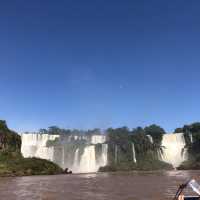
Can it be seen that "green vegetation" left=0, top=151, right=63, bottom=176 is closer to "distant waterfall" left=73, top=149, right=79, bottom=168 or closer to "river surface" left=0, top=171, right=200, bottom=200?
"distant waterfall" left=73, top=149, right=79, bottom=168

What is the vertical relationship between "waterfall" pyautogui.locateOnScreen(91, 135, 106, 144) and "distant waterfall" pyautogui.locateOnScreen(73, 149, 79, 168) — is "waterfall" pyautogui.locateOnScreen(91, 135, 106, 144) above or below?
above

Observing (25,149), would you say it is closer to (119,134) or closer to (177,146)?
(119,134)

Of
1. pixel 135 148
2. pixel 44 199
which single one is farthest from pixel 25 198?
pixel 135 148

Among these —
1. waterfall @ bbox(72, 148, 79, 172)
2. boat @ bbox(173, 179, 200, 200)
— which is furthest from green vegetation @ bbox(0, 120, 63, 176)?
boat @ bbox(173, 179, 200, 200)

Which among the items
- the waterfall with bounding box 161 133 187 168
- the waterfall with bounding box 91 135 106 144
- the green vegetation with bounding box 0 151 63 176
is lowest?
the green vegetation with bounding box 0 151 63 176

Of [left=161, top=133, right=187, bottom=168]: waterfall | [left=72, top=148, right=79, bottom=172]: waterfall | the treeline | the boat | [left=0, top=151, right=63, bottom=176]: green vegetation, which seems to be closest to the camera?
the boat

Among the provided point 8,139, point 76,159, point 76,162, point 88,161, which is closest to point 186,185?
point 8,139

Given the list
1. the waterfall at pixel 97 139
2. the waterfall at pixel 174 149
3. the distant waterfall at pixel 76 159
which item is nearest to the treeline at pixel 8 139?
the distant waterfall at pixel 76 159
